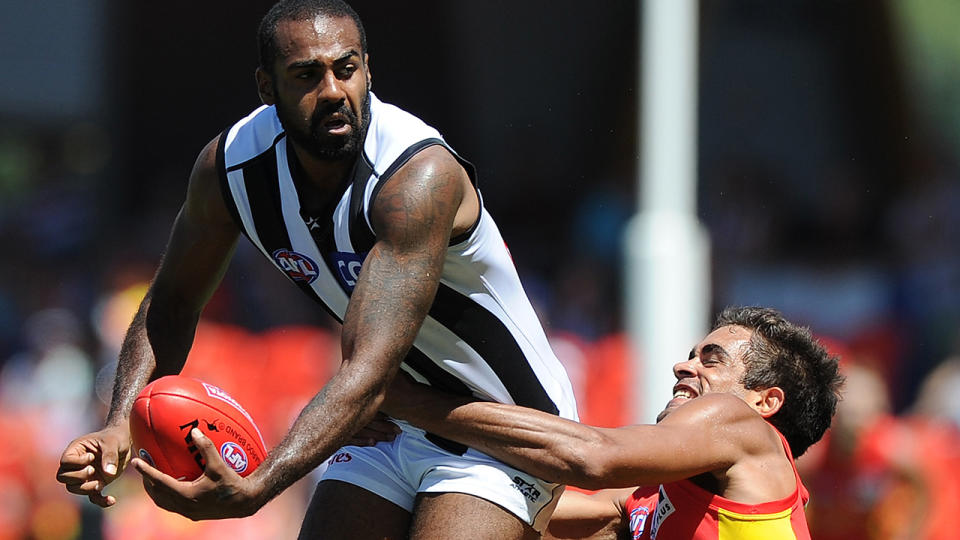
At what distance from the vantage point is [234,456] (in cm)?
384

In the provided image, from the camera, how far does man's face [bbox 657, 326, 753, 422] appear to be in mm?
4414

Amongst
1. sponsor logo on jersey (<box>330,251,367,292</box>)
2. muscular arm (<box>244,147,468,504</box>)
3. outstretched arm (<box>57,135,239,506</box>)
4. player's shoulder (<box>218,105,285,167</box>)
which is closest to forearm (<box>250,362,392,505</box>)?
muscular arm (<box>244,147,468,504</box>)

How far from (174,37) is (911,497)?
32.6ft

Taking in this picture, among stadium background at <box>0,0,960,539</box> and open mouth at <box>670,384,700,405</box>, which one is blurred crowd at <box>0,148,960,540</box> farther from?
open mouth at <box>670,384,700,405</box>

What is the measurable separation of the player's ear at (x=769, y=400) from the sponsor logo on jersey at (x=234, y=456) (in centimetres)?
169

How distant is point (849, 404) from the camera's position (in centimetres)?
733

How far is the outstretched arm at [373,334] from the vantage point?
3443mm

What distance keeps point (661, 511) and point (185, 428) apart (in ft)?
5.08

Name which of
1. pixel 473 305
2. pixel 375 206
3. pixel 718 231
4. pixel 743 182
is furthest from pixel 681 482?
pixel 743 182

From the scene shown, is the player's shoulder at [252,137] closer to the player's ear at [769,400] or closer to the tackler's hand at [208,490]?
the tackler's hand at [208,490]

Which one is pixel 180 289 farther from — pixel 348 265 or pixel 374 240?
pixel 374 240

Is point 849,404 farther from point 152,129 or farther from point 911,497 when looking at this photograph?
point 152,129

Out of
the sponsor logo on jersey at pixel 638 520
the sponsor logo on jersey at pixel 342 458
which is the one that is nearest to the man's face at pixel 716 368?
the sponsor logo on jersey at pixel 638 520

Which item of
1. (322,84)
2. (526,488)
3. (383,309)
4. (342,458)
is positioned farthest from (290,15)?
(526,488)
